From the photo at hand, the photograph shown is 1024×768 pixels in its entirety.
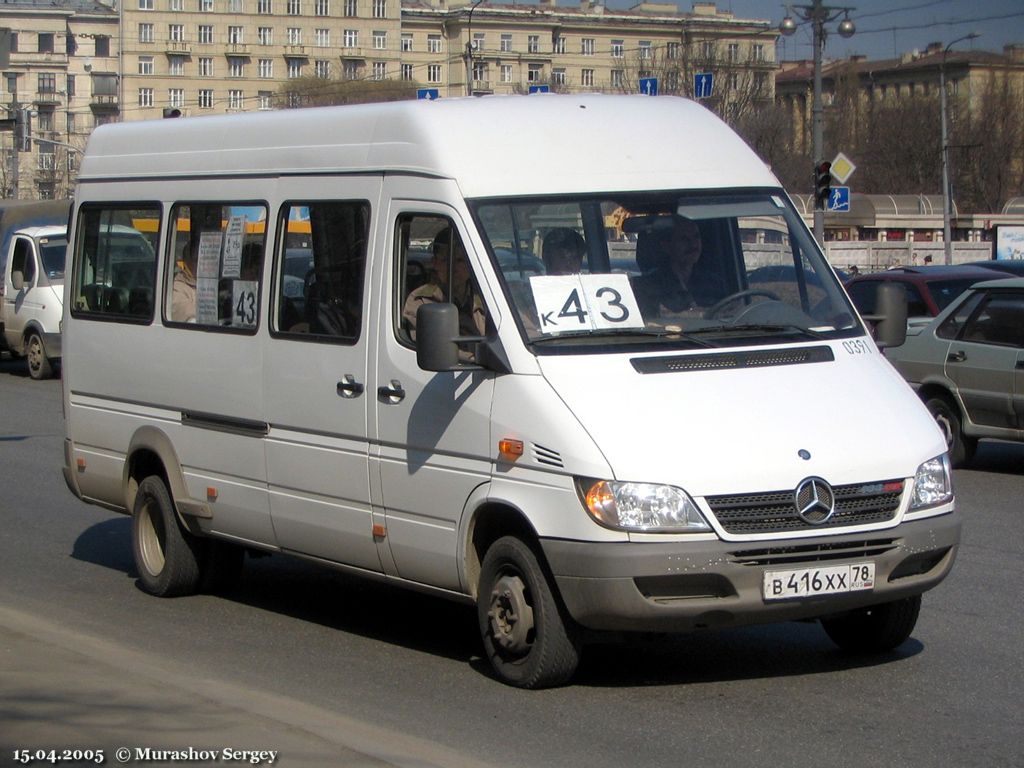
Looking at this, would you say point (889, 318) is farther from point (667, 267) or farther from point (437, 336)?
point (437, 336)

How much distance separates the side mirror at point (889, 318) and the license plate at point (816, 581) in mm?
1570

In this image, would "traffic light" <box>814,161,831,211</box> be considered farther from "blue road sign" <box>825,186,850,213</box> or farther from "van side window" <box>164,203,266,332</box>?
"van side window" <box>164,203,266,332</box>

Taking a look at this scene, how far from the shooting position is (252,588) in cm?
994

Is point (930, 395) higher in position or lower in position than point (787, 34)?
lower

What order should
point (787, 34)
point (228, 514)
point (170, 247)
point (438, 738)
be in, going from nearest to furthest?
point (438, 738) → point (228, 514) → point (170, 247) → point (787, 34)

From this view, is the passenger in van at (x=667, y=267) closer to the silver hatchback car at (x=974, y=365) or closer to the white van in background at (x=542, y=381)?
the white van in background at (x=542, y=381)

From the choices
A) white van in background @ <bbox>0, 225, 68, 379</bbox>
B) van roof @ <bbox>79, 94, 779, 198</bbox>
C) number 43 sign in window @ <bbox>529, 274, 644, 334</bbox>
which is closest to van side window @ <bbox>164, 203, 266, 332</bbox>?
van roof @ <bbox>79, 94, 779, 198</bbox>

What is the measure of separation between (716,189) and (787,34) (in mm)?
30702

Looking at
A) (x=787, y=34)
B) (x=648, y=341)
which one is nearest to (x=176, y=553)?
(x=648, y=341)

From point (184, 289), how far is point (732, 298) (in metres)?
3.32

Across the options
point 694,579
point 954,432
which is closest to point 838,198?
point 954,432

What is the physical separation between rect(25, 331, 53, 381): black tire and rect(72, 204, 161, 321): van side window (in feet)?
53.8

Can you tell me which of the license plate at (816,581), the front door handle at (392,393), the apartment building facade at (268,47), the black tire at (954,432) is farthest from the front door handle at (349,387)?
the apartment building facade at (268,47)

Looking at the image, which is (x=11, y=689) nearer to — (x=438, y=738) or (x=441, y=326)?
(x=438, y=738)
